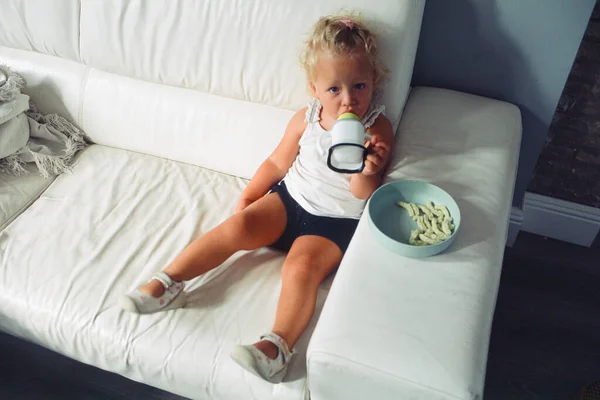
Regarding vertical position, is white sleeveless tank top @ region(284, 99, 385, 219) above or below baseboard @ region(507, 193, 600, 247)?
above

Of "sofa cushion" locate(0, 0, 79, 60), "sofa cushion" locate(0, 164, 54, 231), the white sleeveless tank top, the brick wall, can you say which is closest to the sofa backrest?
"sofa cushion" locate(0, 0, 79, 60)

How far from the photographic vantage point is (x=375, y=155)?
1.13m

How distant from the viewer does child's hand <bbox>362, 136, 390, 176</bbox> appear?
1123mm

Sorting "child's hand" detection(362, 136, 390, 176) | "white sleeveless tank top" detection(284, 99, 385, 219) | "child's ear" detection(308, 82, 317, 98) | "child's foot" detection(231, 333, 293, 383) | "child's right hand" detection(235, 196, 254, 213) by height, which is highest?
"child's ear" detection(308, 82, 317, 98)

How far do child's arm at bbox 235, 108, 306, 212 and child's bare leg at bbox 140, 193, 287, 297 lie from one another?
59mm

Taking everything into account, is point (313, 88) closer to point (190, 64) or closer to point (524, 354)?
point (190, 64)

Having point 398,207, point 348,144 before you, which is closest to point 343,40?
point 348,144

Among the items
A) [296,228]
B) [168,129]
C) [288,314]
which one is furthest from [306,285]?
[168,129]

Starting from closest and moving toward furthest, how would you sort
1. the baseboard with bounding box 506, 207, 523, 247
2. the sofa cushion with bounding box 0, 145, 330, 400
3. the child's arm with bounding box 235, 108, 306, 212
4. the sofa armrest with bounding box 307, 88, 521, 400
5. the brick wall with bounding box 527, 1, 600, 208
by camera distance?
1. the sofa armrest with bounding box 307, 88, 521, 400
2. the sofa cushion with bounding box 0, 145, 330, 400
3. the child's arm with bounding box 235, 108, 306, 212
4. the brick wall with bounding box 527, 1, 600, 208
5. the baseboard with bounding box 506, 207, 523, 247

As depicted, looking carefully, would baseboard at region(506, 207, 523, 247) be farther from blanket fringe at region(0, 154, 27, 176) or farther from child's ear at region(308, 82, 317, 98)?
blanket fringe at region(0, 154, 27, 176)

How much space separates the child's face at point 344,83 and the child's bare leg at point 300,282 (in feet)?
1.01

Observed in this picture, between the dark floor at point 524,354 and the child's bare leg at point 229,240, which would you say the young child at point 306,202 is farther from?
the dark floor at point 524,354

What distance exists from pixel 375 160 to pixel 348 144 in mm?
117

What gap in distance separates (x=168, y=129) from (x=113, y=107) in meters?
0.19
